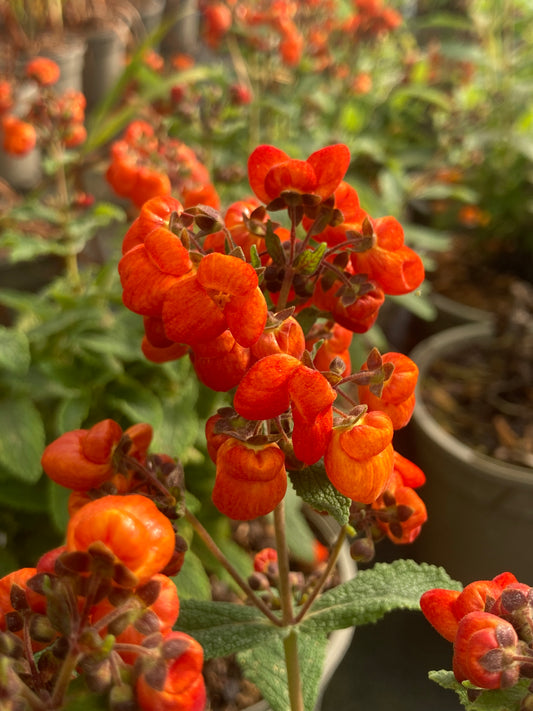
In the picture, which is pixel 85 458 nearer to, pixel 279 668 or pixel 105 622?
pixel 105 622

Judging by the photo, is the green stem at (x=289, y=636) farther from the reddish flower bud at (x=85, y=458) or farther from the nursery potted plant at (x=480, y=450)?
the nursery potted plant at (x=480, y=450)

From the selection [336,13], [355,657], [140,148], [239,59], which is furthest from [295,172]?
[336,13]

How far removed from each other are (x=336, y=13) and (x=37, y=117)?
955mm

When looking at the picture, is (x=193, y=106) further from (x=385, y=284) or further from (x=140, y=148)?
(x=385, y=284)

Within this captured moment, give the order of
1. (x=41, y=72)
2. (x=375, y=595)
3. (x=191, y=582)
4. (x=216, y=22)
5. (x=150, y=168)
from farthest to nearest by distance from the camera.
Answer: (x=216, y=22), (x=41, y=72), (x=150, y=168), (x=191, y=582), (x=375, y=595)

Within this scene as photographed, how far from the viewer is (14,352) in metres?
0.77

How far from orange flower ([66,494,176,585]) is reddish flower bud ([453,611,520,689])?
6.0 inches

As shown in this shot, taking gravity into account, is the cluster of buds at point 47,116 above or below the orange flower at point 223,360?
above

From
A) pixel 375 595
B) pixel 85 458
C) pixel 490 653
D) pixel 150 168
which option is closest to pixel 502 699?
pixel 490 653

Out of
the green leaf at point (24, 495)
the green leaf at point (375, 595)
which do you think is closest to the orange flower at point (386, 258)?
the green leaf at point (375, 595)

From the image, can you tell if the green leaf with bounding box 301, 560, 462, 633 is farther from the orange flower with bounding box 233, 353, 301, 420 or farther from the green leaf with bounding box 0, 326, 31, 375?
the green leaf with bounding box 0, 326, 31, 375

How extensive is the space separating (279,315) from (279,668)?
34 centimetres

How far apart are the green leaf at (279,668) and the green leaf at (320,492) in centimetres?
17

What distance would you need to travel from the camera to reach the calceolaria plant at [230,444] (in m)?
0.31
